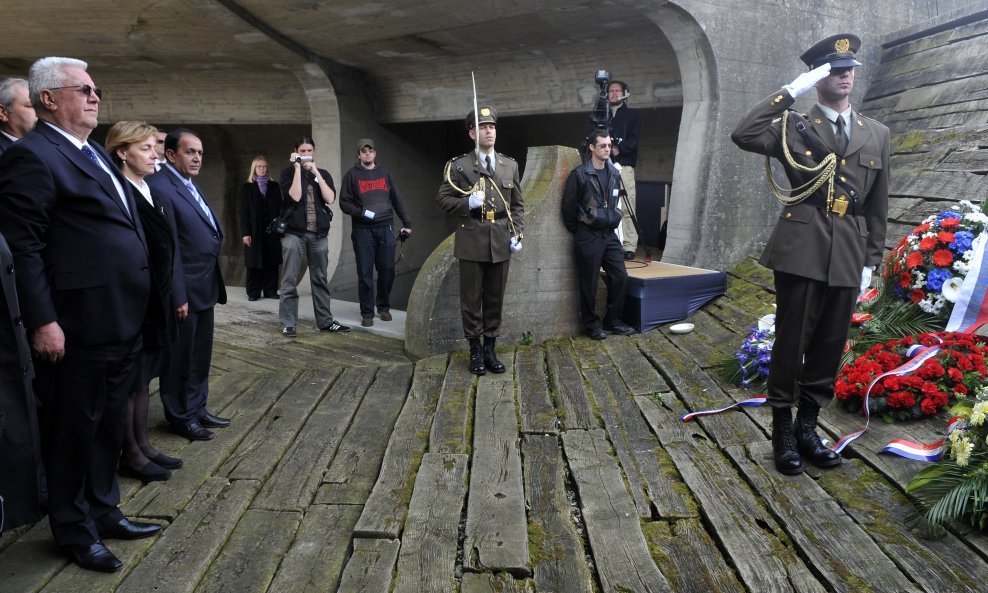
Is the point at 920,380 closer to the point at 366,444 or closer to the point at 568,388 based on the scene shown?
the point at 568,388

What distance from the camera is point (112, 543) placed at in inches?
112

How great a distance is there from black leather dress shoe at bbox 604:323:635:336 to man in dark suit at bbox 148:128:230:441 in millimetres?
3104

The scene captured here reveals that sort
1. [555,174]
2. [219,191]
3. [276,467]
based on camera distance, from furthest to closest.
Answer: [219,191], [555,174], [276,467]

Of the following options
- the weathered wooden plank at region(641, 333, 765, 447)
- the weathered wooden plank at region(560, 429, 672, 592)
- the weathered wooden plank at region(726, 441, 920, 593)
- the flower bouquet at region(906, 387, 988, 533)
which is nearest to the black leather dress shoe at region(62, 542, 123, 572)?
the weathered wooden plank at region(560, 429, 672, 592)

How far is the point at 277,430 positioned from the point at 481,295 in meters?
1.76

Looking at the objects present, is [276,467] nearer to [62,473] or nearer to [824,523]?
[62,473]

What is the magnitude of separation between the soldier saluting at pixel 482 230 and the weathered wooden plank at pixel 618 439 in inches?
27.8

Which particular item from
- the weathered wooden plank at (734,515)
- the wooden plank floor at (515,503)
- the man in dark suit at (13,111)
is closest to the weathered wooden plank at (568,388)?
the wooden plank floor at (515,503)

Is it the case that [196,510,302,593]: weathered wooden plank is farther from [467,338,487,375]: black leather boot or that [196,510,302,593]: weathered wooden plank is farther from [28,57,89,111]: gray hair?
[467,338,487,375]: black leather boot

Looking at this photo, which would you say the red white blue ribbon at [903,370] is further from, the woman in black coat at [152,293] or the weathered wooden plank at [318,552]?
the woman in black coat at [152,293]

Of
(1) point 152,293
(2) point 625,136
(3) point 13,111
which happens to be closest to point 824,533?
(1) point 152,293

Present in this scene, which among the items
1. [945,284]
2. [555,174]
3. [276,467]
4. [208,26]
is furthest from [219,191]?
[945,284]

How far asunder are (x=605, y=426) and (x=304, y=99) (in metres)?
9.87

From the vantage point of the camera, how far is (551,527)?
2.94m
